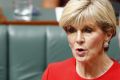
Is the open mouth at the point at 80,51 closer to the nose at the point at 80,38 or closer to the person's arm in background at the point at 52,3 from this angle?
the nose at the point at 80,38

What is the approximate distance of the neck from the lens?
3.89ft

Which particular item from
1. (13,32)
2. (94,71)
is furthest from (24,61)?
(94,71)

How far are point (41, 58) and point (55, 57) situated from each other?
3.5 inches

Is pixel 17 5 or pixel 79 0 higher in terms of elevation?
pixel 79 0

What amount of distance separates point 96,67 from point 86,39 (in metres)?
0.15

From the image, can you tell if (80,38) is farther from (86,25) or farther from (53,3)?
(53,3)

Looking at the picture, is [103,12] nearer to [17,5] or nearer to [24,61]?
[24,61]

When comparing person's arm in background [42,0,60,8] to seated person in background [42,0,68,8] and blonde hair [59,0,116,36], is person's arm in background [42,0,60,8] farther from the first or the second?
blonde hair [59,0,116,36]

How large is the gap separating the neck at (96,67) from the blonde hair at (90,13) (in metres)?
0.13

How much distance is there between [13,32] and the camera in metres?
2.01

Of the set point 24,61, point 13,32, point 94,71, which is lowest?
point 24,61

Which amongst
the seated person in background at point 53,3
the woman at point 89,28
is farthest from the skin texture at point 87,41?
the seated person in background at point 53,3

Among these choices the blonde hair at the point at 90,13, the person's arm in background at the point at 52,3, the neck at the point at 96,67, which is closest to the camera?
the blonde hair at the point at 90,13

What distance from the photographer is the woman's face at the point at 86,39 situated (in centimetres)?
109
